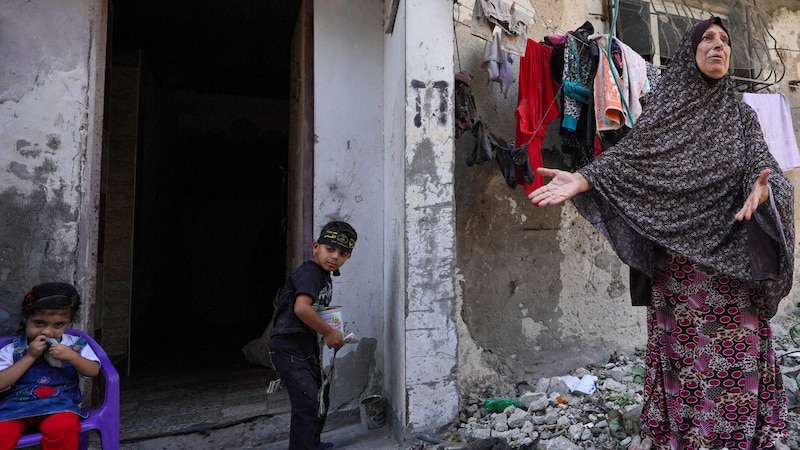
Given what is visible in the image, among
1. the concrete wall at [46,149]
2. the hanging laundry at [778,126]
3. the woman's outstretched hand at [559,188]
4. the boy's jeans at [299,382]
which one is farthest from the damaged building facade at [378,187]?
the woman's outstretched hand at [559,188]

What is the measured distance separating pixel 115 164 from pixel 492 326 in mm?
3753

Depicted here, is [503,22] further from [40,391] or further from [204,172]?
[204,172]

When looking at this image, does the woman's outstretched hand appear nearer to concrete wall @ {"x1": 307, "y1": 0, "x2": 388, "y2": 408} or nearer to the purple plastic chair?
concrete wall @ {"x1": 307, "y1": 0, "x2": 388, "y2": 408}

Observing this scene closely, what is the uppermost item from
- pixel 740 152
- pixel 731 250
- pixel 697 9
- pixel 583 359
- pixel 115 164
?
pixel 697 9

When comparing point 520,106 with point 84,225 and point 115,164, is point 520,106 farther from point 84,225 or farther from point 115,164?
point 115,164

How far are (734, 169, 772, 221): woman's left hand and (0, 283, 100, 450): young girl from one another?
2942 millimetres

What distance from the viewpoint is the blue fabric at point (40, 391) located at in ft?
6.86


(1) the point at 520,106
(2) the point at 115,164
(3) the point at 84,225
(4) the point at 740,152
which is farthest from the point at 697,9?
(2) the point at 115,164

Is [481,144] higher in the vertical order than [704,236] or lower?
higher

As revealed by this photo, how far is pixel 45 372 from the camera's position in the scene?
2217 mm

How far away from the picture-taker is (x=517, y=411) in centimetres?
287

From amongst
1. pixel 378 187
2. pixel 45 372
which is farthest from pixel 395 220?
pixel 45 372

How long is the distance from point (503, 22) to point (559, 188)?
5.11ft

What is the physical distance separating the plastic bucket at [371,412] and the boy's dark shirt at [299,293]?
634 mm
